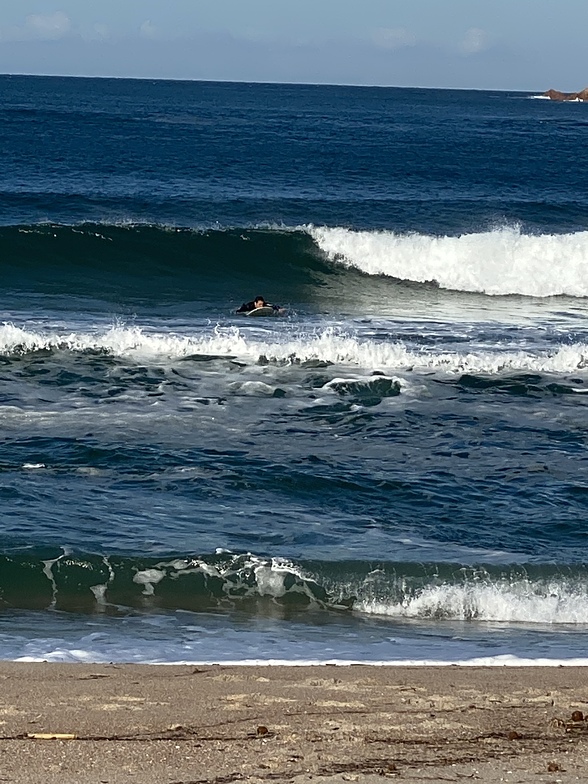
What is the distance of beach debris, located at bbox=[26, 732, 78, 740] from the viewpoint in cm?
549

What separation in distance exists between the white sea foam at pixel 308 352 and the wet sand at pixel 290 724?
9298mm

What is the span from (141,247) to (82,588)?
17.3 metres

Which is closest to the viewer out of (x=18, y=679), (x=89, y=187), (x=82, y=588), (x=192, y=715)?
(x=192, y=715)

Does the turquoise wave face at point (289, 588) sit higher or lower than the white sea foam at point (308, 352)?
lower

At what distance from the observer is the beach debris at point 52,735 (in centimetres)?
549

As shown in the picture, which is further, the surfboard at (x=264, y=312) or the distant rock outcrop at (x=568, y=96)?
the distant rock outcrop at (x=568, y=96)

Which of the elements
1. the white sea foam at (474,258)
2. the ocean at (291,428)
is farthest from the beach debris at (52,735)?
the white sea foam at (474,258)

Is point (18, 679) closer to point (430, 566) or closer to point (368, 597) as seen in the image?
point (368, 597)

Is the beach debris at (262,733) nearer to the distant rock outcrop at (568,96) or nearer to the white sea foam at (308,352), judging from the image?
the white sea foam at (308,352)

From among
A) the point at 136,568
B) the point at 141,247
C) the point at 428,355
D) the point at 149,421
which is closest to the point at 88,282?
the point at 141,247

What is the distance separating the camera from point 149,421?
13.0m

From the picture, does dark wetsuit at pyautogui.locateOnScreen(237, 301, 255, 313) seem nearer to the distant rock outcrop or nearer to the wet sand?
the wet sand

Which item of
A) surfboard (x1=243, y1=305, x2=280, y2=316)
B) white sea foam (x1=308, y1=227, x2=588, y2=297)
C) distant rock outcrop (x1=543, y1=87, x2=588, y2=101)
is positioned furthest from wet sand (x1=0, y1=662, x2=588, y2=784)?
distant rock outcrop (x1=543, y1=87, x2=588, y2=101)

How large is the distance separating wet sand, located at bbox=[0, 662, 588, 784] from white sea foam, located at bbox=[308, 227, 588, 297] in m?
18.4
